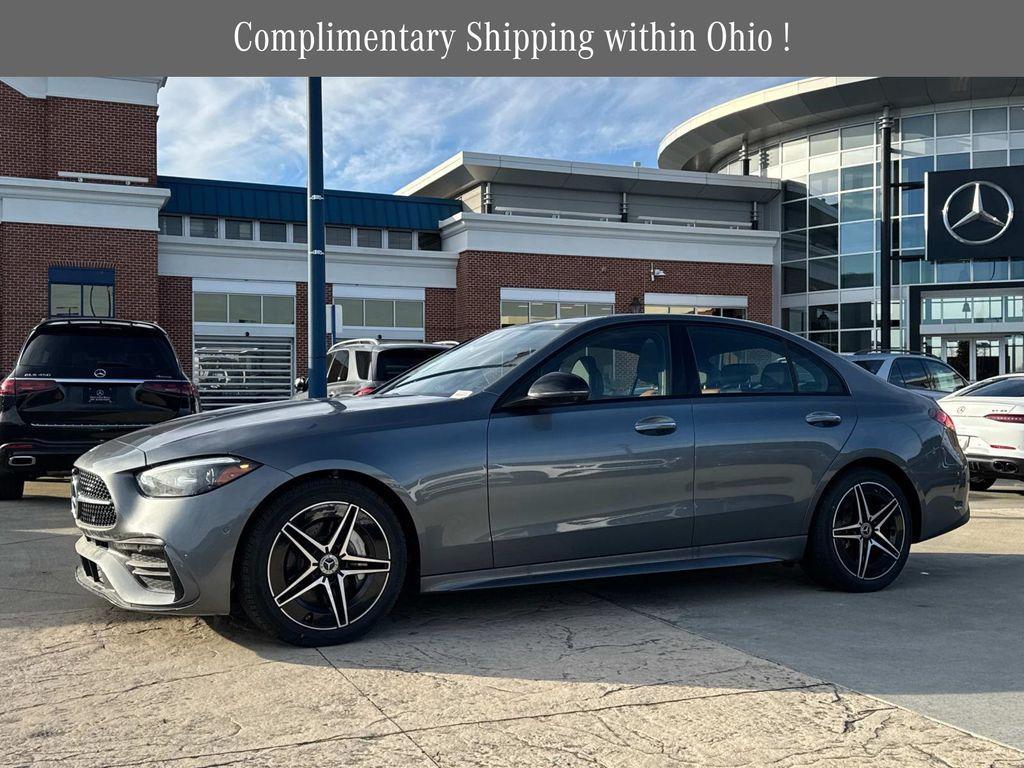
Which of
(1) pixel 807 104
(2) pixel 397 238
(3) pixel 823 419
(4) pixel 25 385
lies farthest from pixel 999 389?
(1) pixel 807 104

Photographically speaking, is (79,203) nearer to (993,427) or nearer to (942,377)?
(942,377)

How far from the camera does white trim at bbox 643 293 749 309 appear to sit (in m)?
32.8

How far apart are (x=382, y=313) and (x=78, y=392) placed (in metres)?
20.9

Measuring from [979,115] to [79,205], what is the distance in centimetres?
3130

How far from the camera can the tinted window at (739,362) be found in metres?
5.41

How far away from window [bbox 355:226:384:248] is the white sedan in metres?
24.0

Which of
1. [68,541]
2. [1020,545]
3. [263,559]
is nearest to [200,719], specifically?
[263,559]

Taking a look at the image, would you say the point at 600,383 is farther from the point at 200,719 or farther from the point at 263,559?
the point at 200,719

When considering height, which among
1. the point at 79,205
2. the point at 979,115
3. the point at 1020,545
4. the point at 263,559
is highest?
the point at 979,115

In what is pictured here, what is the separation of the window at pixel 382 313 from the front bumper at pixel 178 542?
24881 millimetres

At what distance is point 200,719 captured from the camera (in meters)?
3.44

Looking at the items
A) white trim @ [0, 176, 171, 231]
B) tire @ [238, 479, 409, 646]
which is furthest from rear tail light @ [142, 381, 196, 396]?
white trim @ [0, 176, 171, 231]

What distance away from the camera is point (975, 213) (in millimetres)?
34688

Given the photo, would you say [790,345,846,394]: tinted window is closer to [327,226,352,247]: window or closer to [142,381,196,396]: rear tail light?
[142,381,196,396]: rear tail light
